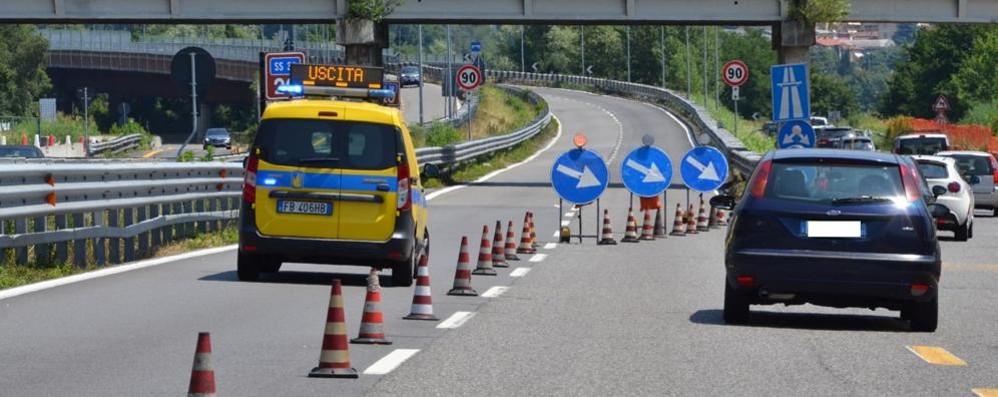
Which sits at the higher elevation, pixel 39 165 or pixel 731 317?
pixel 39 165

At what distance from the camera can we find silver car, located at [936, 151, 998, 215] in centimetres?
3744

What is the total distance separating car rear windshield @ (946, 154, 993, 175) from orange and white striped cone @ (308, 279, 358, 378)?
29.2 m

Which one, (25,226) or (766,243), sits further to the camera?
(25,226)

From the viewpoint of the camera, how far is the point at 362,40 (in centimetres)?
4894

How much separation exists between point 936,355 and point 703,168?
17.3m

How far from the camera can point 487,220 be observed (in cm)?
3138

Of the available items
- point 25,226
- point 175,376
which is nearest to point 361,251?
point 25,226

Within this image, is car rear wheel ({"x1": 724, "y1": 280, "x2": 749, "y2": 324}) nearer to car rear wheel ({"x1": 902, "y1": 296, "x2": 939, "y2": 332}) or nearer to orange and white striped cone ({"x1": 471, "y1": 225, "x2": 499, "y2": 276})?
car rear wheel ({"x1": 902, "y1": 296, "x2": 939, "y2": 332})

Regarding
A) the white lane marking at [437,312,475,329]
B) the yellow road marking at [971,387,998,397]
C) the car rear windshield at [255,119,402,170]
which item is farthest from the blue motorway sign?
the yellow road marking at [971,387,998,397]

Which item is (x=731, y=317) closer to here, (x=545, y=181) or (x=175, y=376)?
(x=175, y=376)

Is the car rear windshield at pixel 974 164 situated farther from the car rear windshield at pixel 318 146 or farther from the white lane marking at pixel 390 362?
the white lane marking at pixel 390 362

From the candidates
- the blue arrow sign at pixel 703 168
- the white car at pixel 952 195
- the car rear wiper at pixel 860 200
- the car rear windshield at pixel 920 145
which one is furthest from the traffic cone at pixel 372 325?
the car rear windshield at pixel 920 145

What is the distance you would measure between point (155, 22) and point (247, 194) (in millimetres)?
32179

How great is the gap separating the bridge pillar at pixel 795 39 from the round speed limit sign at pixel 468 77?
27.8 feet
